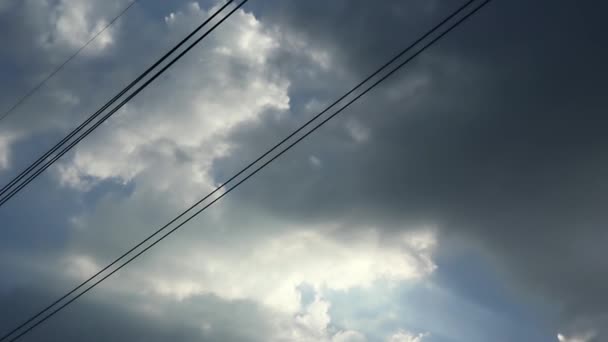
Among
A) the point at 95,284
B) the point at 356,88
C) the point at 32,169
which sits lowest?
the point at 95,284

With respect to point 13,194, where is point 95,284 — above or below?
below

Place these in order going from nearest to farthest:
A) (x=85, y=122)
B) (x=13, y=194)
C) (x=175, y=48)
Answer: (x=175, y=48) → (x=85, y=122) → (x=13, y=194)

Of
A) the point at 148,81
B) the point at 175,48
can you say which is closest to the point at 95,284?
the point at 148,81

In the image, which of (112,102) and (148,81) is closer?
(148,81)

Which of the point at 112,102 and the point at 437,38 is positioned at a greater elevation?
the point at 112,102

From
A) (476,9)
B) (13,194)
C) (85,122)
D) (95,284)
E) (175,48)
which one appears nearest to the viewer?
(476,9)

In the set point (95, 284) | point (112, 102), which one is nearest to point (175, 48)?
point (112, 102)

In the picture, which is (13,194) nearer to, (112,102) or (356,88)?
(112,102)

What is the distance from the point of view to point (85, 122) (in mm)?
26203

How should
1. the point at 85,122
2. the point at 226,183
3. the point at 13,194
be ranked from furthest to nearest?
the point at 13,194 < the point at 85,122 < the point at 226,183

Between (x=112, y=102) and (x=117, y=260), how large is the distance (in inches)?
301

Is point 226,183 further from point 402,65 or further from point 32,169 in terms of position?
point 32,169

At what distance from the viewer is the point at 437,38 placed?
67.9 feet

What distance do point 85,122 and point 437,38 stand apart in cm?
1687
